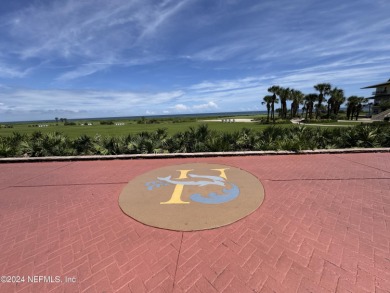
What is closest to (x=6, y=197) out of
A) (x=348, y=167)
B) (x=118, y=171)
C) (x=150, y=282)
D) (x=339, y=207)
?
(x=118, y=171)

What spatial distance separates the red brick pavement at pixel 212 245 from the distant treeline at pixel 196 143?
416 centimetres

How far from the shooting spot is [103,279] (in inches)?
97.7

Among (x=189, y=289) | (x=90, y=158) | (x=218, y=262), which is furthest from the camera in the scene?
(x=90, y=158)

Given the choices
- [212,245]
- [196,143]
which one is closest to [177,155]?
[196,143]

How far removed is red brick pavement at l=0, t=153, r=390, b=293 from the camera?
240cm

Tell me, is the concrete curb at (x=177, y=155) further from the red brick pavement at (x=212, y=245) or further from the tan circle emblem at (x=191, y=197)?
the red brick pavement at (x=212, y=245)

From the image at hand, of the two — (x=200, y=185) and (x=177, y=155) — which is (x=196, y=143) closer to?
(x=177, y=155)

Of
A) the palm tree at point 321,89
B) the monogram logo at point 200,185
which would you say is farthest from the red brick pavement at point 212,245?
the palm tree at point 321,89

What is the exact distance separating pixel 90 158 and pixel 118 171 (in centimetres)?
261

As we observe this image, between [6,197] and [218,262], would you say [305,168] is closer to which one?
[218,262]

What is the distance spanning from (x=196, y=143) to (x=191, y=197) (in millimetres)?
5185

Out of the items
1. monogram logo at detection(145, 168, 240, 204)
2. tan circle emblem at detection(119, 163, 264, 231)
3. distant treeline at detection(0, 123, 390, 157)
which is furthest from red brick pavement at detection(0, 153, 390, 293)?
distant treeline at detection(0, 123, 390, 157)

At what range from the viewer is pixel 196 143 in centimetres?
959

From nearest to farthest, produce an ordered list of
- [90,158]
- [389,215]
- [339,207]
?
[389,215] → [339,207] → [90,158]
